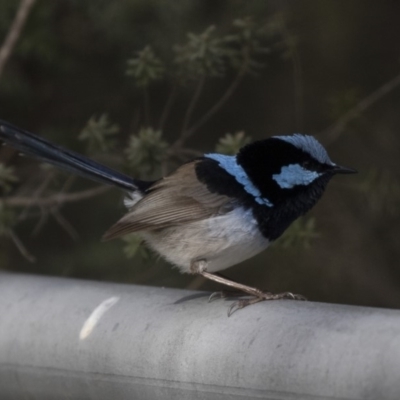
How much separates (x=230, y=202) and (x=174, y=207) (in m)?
0.22

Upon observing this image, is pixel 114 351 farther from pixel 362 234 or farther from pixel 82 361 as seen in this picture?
pixel 362 234

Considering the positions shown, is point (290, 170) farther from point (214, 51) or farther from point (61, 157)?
point (214, 51)

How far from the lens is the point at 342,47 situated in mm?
7230

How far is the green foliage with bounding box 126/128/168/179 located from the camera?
4.80 meters

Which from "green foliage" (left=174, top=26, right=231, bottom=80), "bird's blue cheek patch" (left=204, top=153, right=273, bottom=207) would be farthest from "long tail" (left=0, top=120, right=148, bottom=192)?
"green foliage" (left=174, top=26, right=231, bottom=80)

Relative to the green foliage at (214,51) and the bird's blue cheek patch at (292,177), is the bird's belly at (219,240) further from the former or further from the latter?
the green foliage at (214,51)

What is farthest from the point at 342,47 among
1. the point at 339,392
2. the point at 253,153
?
the point at 339,392

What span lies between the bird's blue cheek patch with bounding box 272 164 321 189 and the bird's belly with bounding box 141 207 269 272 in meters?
0.17

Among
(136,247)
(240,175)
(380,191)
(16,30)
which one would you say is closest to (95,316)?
(240,175)

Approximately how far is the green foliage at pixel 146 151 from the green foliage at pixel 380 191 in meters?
1.02

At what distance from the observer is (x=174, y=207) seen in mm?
4109

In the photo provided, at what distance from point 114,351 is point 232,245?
0.91 metres

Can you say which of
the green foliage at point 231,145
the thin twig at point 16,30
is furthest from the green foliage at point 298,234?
the thin twig at point 16,30

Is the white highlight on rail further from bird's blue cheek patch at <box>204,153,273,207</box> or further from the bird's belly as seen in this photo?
bird's blue cheek patch at <box>204,153,273,207</box>
